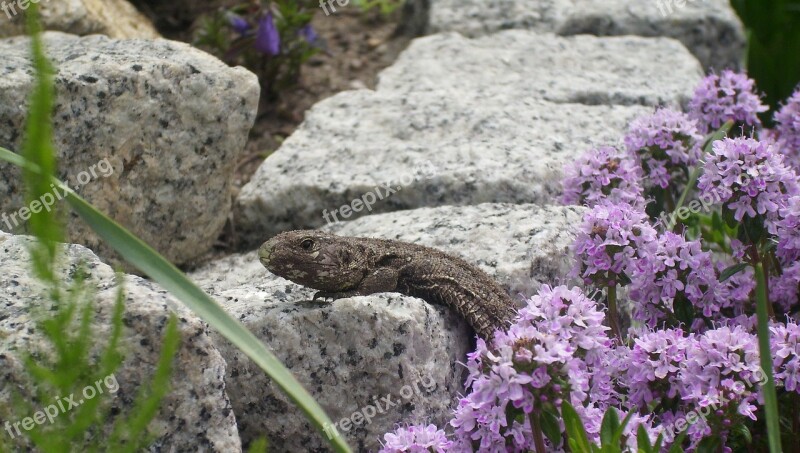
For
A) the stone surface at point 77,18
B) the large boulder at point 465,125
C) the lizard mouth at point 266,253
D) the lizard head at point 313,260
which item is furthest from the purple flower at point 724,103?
the stone surface at point 77,18

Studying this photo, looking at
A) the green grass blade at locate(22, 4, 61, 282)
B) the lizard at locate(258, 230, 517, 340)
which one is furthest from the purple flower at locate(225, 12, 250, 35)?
the green grass blade at locate(22, 4, 61, 282)

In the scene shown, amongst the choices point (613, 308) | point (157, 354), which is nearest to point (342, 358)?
point (157, 354)

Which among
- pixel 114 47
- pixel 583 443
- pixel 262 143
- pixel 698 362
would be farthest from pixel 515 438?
pixel 262 143

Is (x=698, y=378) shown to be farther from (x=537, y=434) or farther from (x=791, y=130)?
(x=791, y=130)

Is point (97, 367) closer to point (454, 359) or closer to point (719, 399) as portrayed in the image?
point (454, 359)

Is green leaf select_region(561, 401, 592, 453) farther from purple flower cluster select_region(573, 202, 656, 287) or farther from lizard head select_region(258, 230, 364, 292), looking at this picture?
lizard head select_region(258, 230, 364, 292)

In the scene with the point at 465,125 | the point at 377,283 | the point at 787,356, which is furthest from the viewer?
the point at 465,125
